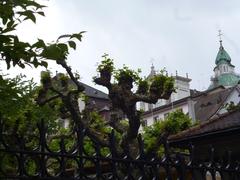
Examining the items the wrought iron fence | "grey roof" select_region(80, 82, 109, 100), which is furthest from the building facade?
the wrought iron fence

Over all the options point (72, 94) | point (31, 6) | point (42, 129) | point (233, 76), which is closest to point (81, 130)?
point (42, 129)

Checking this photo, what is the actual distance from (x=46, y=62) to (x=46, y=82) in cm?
1665

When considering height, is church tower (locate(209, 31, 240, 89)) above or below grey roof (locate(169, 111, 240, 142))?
above

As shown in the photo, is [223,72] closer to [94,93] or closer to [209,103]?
[209,103]

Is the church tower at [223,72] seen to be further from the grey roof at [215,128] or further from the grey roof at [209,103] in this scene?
the grey roof at [215,128]

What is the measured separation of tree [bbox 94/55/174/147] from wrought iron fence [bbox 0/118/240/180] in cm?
1343

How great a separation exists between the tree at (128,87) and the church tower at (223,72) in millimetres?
60745

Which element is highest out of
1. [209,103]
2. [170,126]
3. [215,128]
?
[209,103]

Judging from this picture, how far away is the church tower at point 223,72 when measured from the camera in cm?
8088

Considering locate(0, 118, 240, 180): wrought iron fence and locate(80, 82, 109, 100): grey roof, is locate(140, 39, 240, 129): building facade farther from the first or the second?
locate(0, 118, 240, 180): wrought iron fence

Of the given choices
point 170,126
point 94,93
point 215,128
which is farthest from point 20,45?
point 94,93

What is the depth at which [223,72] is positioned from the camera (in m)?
84.4

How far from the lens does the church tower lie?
8088cm

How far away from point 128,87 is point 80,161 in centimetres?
1575
